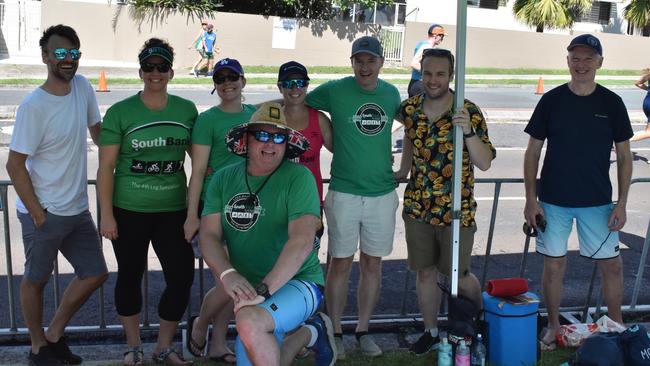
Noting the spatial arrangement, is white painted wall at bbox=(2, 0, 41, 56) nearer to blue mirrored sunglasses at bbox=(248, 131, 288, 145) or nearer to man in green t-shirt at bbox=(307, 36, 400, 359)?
man in green t-shirt at bbox=(307, 36, 400, 359)

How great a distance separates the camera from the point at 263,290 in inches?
155

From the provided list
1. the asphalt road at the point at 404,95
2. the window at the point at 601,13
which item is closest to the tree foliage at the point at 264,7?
the asphalt road at the point at 404,95

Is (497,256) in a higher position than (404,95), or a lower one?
lower

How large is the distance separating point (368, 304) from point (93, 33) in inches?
976

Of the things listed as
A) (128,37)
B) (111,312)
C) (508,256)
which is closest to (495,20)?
(128,37)

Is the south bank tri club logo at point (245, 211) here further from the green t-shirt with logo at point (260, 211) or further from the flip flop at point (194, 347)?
the flip flop at point (194, 347)

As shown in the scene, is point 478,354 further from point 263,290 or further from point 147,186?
point 147,186

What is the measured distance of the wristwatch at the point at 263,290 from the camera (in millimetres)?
3939

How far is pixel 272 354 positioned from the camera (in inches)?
151

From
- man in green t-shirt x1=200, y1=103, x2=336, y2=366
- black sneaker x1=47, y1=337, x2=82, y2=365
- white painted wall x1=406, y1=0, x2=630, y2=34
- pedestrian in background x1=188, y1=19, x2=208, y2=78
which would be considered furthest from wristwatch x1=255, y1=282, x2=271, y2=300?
white painted wall x1=406, y1=0, x2=630, y2=34

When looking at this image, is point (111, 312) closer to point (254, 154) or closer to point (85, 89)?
point (85, 89)

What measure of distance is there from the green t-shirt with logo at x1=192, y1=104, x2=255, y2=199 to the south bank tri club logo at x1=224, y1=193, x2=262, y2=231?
615 mm

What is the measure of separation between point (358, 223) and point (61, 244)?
185cm

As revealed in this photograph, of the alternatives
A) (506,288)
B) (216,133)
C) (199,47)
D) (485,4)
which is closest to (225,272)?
(216,133)
